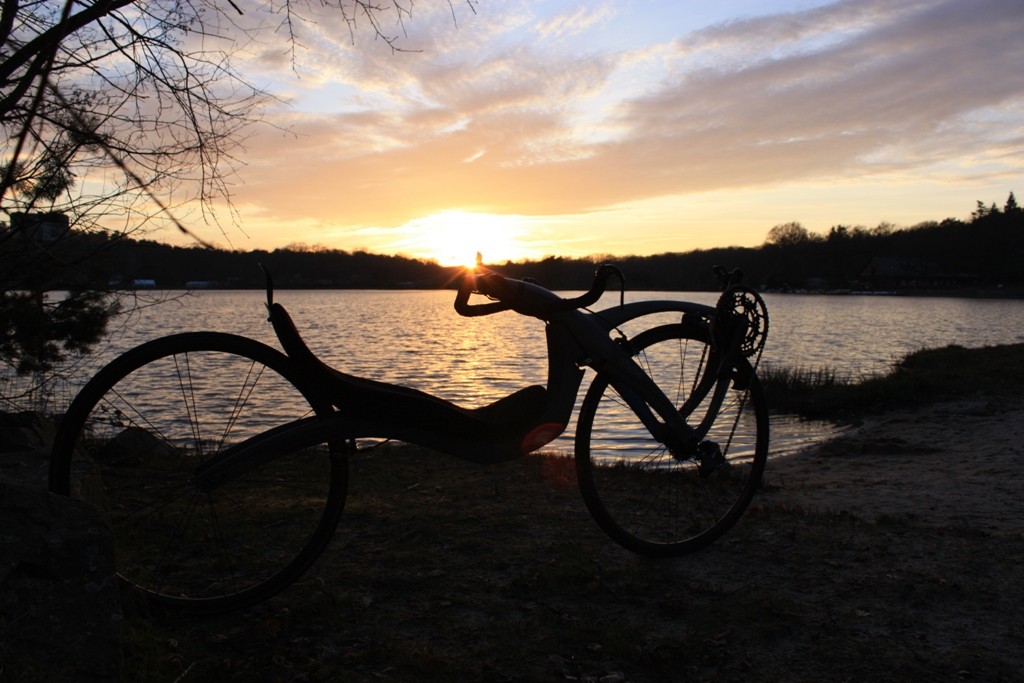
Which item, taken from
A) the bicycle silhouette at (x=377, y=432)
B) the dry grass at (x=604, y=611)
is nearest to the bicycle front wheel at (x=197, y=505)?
the bicycle silhouette at (x=377, y=432)

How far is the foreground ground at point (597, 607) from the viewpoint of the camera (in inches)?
102

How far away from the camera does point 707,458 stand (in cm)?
363

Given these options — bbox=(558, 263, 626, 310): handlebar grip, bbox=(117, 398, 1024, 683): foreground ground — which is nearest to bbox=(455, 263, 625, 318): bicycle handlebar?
bbox=(558, 263, 626, 310): handlebar grip

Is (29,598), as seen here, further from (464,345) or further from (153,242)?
(464,345)

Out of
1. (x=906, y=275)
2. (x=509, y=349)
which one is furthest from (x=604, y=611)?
(x=906, y=275)

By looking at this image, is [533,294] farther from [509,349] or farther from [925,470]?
[509,349]

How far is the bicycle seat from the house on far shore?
5560 inches

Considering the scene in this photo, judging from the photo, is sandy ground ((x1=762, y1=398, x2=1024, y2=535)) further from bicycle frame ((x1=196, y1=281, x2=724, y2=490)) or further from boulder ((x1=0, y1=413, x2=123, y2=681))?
boulder ((x1=0, y1=413, x2=123, y2=681))

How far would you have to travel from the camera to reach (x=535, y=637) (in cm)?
283

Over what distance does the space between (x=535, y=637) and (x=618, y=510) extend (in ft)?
5.74

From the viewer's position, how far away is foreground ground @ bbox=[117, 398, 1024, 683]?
2.60m

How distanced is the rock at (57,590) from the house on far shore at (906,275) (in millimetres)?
142940

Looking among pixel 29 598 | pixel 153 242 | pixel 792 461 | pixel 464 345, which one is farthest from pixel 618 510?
pixel 464 345

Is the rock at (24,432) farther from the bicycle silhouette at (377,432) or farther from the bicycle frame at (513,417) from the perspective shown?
the bicycle frame at (513,417)
